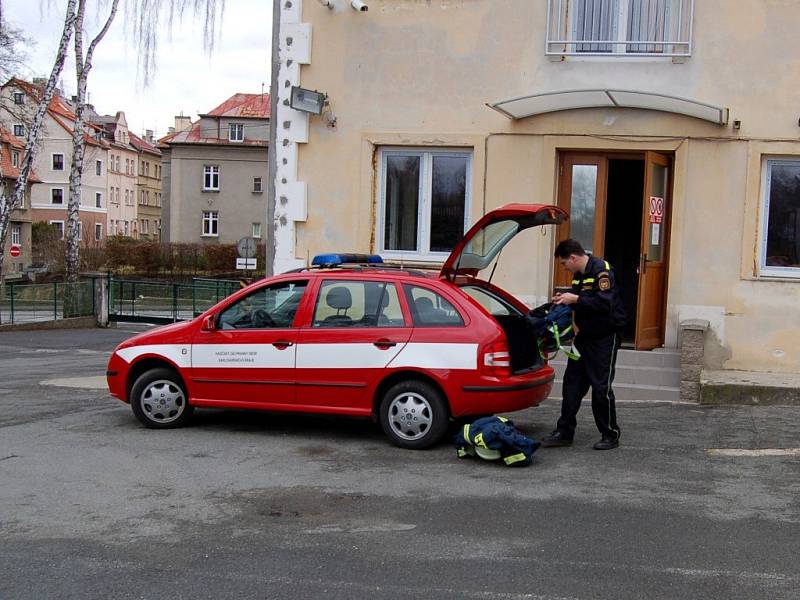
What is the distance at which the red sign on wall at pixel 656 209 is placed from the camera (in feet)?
38.4

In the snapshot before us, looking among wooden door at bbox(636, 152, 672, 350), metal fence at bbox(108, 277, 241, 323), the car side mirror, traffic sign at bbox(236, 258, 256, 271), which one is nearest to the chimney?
traffic sign at bbox(236, 258, 256, 271)

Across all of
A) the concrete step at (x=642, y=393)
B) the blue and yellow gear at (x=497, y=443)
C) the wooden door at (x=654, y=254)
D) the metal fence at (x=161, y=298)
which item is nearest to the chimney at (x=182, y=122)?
the metal fence at (x=161, y=298)

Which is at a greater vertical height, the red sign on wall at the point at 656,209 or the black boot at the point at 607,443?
the red sign on wall at the point at 656,209

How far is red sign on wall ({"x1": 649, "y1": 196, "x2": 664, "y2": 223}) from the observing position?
38.4ft

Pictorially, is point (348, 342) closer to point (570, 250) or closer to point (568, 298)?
point (568, 298)

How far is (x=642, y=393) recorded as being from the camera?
35.7 ft

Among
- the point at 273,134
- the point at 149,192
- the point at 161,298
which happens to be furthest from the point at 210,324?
the point at 149,192

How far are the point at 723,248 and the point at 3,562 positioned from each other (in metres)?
9.03

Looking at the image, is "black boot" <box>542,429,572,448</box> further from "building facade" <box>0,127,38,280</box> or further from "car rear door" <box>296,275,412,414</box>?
"building facade" <box>0,127,38,280</box>

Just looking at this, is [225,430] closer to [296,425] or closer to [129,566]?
[296,425]

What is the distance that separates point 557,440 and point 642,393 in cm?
300

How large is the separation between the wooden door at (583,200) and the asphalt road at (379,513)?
3096 mm

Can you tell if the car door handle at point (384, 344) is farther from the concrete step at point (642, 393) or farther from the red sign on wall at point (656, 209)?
the red sign on wall at point (656, 209)

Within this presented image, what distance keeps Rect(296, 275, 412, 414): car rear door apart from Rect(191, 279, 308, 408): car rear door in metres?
0.16
